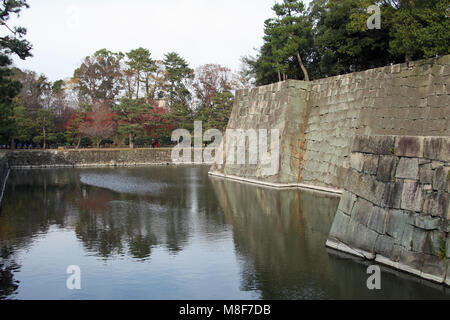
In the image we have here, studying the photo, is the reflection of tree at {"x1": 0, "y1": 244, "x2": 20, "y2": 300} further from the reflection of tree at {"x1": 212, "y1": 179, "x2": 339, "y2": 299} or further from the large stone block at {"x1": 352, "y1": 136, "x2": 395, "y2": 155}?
the large stone block at {"x1": 352, "y1": 136, "x2": 395, "y2": 155}

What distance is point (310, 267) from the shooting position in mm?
7043

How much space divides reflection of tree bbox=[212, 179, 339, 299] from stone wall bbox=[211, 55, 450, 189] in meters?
1.58

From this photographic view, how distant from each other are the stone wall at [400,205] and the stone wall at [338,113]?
328cm

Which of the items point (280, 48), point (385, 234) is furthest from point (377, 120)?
point (280, 48)

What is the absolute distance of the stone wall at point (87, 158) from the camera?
1142 inches

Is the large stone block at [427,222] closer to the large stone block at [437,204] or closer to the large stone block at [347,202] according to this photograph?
the large stone block at [437,204]

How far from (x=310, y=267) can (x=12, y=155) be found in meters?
26.9

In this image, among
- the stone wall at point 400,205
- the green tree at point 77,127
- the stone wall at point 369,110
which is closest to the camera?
the stone wall at point 400,205

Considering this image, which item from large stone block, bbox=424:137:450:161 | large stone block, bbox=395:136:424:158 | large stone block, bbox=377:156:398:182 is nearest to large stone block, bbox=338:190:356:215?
large stone block, bbox=377:156:398:182

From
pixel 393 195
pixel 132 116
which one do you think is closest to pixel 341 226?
pixel 393 195

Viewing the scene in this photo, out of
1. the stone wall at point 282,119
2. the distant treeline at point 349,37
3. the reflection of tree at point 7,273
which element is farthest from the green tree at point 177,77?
the reflection of tree at point 7,273

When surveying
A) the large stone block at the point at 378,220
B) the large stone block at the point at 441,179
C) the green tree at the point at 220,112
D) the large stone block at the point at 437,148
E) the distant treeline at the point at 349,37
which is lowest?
the large stone block at the point at 378,220
